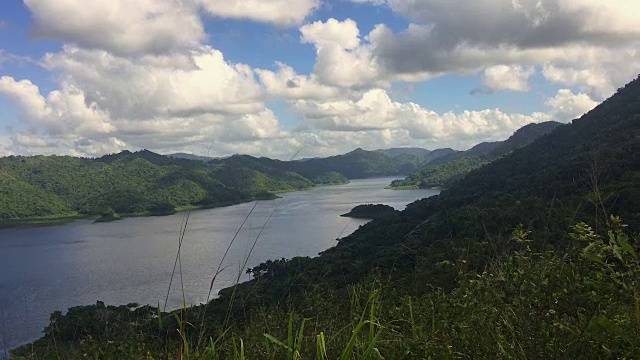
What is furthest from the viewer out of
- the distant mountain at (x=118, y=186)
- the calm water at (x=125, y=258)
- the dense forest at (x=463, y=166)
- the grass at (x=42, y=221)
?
the dense forest at (x=463, y=166)

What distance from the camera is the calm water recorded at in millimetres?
41694

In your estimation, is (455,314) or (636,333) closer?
(636,333)

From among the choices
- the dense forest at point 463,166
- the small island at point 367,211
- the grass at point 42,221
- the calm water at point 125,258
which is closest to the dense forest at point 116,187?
the grass at point 42,221

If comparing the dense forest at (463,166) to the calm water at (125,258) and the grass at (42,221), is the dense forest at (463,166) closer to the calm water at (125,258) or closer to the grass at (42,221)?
the calm water at (125,258)

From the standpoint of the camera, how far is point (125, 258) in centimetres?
6231

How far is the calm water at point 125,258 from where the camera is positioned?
4169 cm

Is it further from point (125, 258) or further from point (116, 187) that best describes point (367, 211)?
Result: point (116, 187)

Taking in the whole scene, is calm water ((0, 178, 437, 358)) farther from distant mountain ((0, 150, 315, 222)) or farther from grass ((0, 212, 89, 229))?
distant mountain ((0, 150, 315, 222))

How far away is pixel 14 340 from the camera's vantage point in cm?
3089

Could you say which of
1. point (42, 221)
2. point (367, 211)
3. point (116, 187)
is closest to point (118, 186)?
point (116, 187)

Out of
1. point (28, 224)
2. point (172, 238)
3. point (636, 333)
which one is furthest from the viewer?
point (28, 224)

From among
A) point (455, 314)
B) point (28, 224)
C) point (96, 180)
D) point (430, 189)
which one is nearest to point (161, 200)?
point (28, 224)

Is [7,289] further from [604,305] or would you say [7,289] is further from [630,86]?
[630,86]

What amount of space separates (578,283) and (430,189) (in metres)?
144
